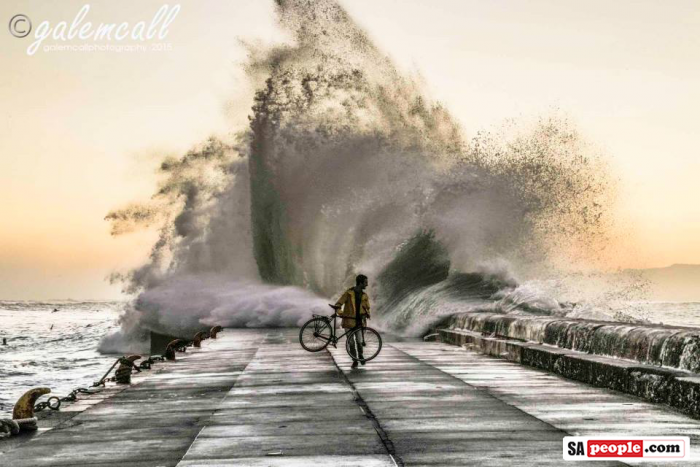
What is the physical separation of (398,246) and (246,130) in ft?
40.3

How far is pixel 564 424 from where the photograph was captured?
8.53 meters

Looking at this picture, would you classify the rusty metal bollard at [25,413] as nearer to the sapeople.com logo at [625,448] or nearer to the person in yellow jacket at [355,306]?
the sapeople.com logo at [625,448]

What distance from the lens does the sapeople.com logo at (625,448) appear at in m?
6.85

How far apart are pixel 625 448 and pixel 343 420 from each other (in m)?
2.83

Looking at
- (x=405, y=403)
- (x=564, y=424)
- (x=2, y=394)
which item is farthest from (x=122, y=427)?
(x=2, y=394)

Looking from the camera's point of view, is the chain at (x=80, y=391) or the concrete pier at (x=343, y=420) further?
the chain at (x=80, y=391)

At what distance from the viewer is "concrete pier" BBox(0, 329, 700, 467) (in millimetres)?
7137

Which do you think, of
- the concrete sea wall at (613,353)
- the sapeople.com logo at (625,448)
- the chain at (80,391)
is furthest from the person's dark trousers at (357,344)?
the sapeople.com logo at (625,448)

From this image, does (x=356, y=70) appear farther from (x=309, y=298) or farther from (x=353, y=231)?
(x=309, y=298)

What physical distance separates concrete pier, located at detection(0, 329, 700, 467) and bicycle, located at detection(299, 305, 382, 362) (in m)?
1.12

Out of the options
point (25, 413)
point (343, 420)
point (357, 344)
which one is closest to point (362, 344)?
point (357, 344)

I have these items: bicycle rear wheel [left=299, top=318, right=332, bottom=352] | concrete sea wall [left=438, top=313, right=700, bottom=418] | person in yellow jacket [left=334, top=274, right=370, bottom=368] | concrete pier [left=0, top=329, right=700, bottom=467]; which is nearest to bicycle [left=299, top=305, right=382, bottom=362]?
bicycle rear wheel [left=299, top=318, right=332, bottom=352]

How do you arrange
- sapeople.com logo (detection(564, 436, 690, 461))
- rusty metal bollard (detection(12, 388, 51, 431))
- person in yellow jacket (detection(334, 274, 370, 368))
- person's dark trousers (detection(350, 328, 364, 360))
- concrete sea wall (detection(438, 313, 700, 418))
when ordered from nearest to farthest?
sapeople.com logo (detection(564, 436, 690, 461)), rusty metal bollard (detection(12, 388, 51, 431)), concrete sea wall (detection(438, 313, 700, 418)), person's dark trousers (detection(350, 328, 364, 360)), person in yellow jacket (detection(334, 274, 370, 368))

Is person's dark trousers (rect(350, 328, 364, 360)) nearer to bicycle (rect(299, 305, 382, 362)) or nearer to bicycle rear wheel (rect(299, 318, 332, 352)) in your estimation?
bicycle (rect(299, 305, 382, 362))
